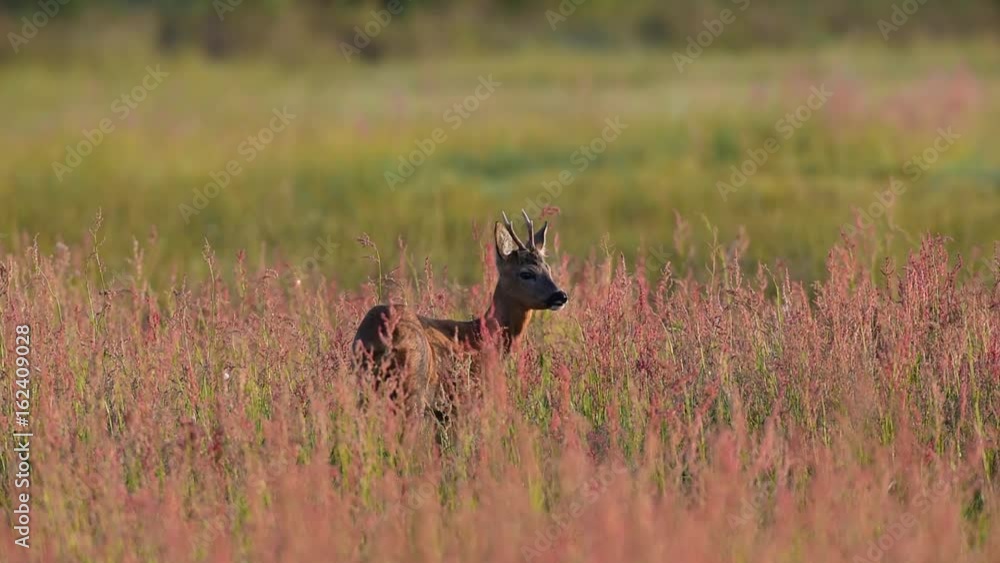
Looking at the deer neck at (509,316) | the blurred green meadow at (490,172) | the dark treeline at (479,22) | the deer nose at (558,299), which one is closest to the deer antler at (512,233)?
the deer neck at (509,316)

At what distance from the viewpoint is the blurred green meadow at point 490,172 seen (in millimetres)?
13883

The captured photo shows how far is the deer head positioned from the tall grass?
0.22 metres

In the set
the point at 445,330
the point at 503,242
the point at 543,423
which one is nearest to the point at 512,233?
the point at 503,242

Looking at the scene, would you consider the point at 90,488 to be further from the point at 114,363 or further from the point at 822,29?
the point at 822,29

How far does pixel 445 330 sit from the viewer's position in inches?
312

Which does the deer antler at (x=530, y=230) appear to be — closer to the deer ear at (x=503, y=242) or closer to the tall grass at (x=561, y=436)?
the deer ear at (x=503, y=242)

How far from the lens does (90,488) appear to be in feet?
19.7

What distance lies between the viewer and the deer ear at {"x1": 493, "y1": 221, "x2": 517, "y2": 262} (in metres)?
8.34

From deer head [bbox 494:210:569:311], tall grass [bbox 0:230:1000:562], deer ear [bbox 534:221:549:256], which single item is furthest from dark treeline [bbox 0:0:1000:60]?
tall grass [bbox 0:230:1000:562]

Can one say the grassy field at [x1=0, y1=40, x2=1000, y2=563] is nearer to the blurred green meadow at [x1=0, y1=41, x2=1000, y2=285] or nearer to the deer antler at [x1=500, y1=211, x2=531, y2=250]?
the deer antler at [x1=500, y1=211, x2=531, y2=250]

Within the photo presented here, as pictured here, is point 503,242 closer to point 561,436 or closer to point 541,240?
point 541,240

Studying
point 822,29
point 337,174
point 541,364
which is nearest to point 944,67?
point 822,29

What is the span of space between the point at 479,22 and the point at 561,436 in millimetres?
30698

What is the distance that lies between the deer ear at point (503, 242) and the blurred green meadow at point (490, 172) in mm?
773
